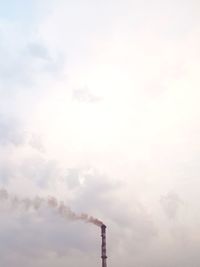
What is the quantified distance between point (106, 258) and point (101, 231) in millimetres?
6137

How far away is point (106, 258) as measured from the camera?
85.4 meters

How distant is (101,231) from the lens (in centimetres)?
8931

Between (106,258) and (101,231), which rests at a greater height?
(101,231)
